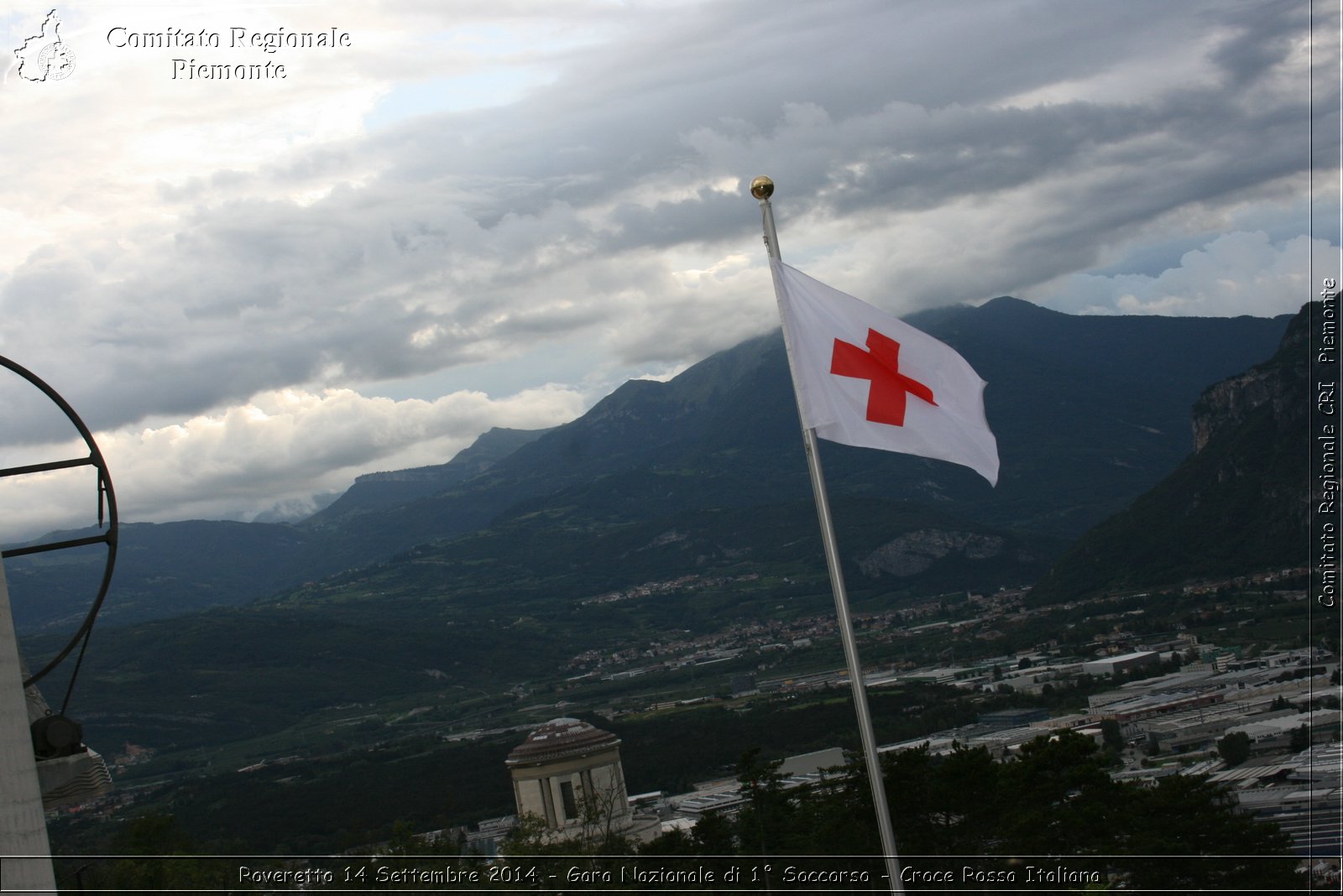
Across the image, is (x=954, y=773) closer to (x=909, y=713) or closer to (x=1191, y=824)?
(x=1191, y=824)

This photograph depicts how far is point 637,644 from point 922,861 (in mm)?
154054

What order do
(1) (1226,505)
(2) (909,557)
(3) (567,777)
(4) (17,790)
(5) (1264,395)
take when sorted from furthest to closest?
(2) (909,557) < (5) (1264,395) < (1) (1226,505) < (3) (567,777) < (4) (17,790)

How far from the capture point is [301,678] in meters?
143

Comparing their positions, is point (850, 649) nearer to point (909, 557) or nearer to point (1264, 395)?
point (1264, 395)

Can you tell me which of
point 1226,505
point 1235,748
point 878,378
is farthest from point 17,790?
point 1226,505

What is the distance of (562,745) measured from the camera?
28.8m

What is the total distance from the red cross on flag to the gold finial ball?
0.60 meters

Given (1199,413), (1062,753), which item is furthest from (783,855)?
(1199,413)

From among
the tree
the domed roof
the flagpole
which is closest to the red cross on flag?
the flagpole

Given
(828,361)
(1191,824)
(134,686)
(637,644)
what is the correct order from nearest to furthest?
1. (828,361)
2. (1191,824)
3. (134,686)
4. (637,644)

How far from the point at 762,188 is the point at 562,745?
21584mm

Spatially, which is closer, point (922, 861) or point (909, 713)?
point (922, 861)

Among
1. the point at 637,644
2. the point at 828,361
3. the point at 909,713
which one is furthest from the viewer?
the point at 637,644

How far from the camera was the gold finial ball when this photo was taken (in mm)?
9883
